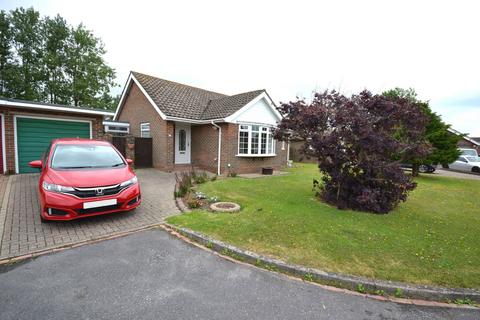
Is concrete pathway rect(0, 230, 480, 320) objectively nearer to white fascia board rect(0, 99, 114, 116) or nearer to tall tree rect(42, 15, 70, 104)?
white fascia board rect(0, 99, 114, 116)

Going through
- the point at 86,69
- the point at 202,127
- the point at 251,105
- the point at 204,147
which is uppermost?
the point at 86,69

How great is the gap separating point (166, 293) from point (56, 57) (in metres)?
33.0

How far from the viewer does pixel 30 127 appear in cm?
948

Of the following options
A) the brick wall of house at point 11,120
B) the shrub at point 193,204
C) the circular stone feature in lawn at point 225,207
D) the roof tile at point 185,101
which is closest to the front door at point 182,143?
the roof tile at point 185,101

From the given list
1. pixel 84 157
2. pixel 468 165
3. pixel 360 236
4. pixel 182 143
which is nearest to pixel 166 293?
pixel 360 236

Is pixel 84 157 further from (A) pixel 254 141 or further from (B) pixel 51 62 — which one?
(B) pixel 51 62

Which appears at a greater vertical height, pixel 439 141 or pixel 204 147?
pixel 439 141

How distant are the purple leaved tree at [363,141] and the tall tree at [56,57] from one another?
3011 cm

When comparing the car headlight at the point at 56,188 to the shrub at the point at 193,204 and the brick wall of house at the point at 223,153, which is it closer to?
the shrub at the point at 193,204

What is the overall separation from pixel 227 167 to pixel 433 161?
12147mm

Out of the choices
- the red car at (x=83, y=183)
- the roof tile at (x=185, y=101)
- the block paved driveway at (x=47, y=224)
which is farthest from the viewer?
the roof tile at (x=185, y=101)

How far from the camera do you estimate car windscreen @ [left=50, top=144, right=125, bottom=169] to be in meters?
4.96

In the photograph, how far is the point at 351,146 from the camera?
19.9 feet

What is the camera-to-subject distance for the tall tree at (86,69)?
85.6ft
